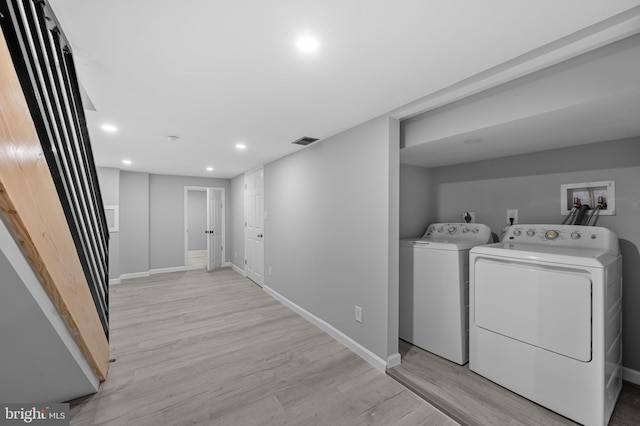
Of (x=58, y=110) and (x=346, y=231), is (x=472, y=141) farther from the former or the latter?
(x=58, y=110)

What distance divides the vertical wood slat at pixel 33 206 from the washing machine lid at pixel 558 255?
8.58 feet

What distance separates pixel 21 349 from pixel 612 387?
359cm

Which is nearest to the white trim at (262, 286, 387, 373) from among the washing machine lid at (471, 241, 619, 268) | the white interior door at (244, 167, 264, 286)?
the white interior door at (244, 167, 264, 286)

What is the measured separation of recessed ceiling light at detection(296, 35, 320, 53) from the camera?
4.38 ft

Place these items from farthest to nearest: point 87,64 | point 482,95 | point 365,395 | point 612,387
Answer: point 365,395
point 482,95
point 612,387
point 87,64

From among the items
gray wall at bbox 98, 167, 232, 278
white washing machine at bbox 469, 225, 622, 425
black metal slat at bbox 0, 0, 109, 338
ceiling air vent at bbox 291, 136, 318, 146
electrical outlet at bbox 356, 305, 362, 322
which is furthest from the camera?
gray wall at bbox 98, 167, 232, 278

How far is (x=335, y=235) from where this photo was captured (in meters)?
2.89

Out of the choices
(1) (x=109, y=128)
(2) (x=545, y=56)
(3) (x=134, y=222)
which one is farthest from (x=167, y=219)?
(2) (x=545, y=56)

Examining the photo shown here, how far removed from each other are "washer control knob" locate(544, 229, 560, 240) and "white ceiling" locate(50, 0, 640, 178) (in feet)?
4.88

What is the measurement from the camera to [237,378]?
2.21 m

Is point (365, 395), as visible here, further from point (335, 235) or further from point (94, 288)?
point (94, 288)

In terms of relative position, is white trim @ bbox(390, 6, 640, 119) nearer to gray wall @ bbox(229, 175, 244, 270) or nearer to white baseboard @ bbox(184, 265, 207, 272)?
gray wall @ bbox(229, 175, 244, 270)

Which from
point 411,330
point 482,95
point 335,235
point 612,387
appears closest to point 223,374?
point 335,235

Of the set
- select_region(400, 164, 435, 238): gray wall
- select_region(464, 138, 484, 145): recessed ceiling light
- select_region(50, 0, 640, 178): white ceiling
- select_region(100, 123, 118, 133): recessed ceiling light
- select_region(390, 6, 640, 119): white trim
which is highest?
select_region(50, 0, 640, 178): white ceiling
